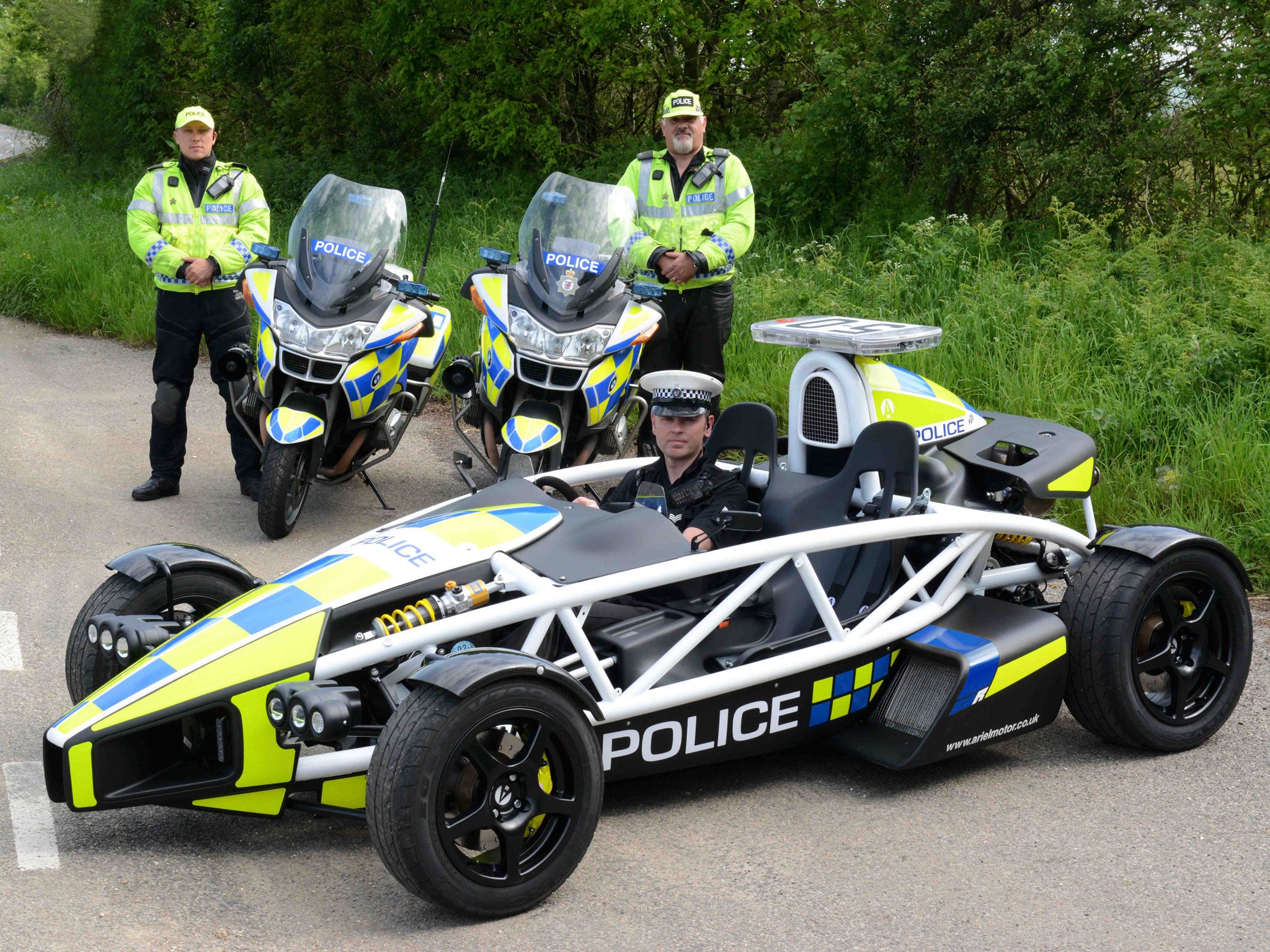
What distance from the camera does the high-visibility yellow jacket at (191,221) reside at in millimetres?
8375

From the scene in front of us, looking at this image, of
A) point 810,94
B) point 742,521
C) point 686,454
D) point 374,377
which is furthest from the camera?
point 810,94

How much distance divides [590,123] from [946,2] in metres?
7.20

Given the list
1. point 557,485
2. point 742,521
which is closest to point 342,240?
point 557,485

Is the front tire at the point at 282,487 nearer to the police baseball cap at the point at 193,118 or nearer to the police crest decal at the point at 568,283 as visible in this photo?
the police crest decal at the point at 568,283

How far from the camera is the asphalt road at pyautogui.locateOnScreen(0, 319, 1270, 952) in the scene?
3.61 metres

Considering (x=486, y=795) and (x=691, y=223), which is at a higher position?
(x=691, y=223)

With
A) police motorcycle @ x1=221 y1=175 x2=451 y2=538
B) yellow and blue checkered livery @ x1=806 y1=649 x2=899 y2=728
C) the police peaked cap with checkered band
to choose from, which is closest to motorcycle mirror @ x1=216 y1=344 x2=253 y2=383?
police motorcycle @ x1=221 y1=175 x2=451 y2=538

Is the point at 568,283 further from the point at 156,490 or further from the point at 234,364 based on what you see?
the point at 156,490

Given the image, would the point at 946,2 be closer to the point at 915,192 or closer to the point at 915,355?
the point at 915,192

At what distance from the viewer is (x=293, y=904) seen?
145 inches

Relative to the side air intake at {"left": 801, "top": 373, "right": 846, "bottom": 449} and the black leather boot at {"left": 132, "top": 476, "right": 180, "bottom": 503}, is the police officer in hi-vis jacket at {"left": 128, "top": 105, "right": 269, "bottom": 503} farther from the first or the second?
the side air intake at {"left": 801, "top": 373, "right": 846, "bottom": 449}

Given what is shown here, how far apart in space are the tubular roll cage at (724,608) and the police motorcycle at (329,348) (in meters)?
2.79

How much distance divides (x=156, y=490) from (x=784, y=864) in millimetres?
5493

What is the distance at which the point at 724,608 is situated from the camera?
14.0 feet
